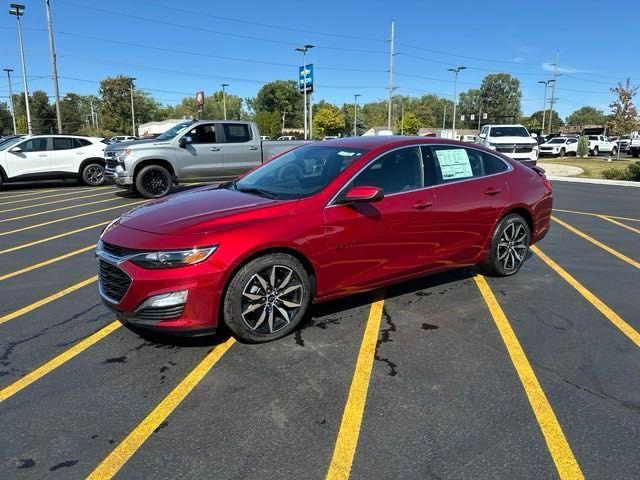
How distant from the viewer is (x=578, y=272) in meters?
5.90

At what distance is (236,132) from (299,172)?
9.00 metres

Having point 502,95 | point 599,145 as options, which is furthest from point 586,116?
point 599,145

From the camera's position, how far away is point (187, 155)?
40.6 ft

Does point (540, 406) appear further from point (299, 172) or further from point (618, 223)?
point (618, 223)

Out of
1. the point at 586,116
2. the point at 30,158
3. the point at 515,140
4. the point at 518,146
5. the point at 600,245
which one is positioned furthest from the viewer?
the point at 586,116

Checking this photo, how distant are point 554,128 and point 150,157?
457 ft

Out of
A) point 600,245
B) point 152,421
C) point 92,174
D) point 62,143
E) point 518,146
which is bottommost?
point 152,421

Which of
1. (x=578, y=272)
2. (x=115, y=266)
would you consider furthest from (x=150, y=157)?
(x=578, y=272)

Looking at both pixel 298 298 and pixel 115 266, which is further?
pixel 298 298

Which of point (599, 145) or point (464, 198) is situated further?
point (599, 145)

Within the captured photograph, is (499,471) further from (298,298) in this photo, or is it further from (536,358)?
(298,298)

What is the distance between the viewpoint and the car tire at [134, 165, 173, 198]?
12.0 metres

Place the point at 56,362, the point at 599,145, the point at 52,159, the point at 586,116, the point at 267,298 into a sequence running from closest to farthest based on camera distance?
the point at 56,362 → the point at 267,298 → the point at 52,159 → the point at 599,145 → the point at 586,116

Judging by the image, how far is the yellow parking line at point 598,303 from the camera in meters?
4.12
